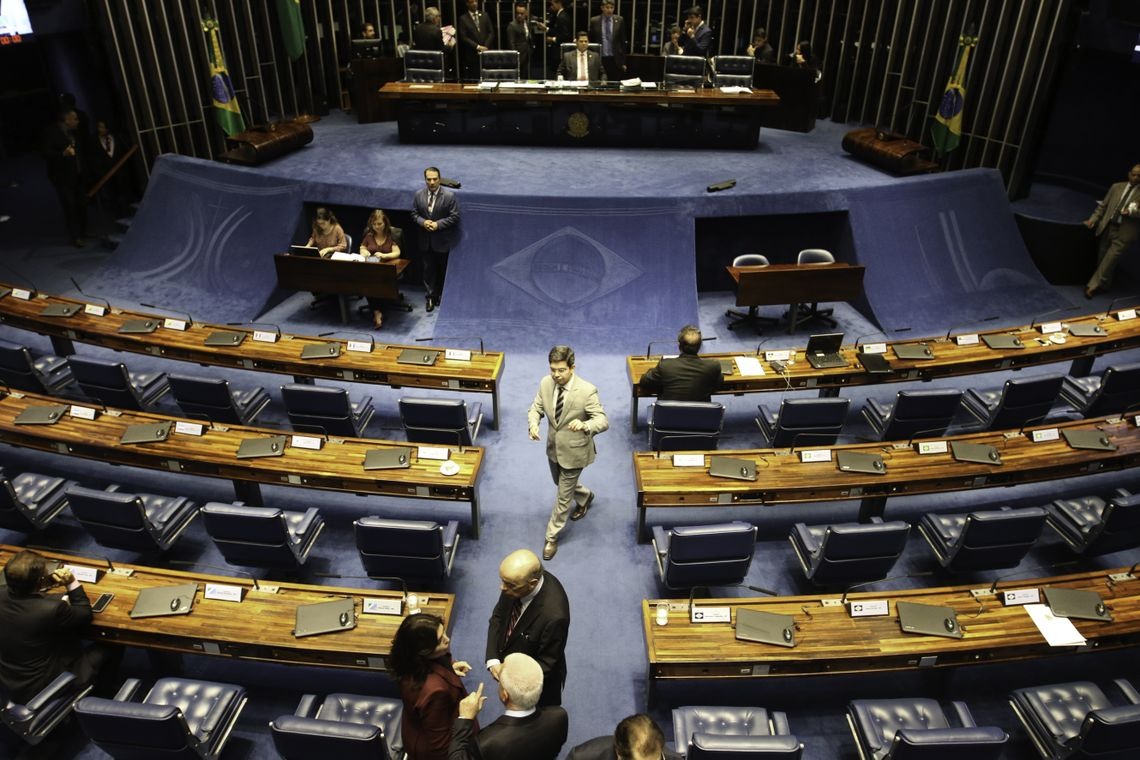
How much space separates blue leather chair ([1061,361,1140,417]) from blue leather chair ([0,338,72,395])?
9.52m

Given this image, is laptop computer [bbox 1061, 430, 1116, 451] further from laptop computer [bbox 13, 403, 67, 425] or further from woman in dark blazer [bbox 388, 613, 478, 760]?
laptop computer [bbox 13, 403, 67, 425]

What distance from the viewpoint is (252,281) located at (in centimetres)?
1012

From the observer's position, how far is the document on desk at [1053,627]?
461 cm

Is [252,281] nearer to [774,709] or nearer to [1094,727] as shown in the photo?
[774,709]

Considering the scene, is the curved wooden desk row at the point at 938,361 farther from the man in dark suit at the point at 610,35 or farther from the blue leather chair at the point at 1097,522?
the man in dark suit at the point at 610,35

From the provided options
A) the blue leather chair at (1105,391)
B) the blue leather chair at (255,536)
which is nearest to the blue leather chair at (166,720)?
the blue leather chair at (255,536)

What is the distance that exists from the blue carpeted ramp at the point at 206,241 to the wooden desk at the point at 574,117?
2.66m

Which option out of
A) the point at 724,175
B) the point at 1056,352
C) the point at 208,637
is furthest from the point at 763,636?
the point at 724,175

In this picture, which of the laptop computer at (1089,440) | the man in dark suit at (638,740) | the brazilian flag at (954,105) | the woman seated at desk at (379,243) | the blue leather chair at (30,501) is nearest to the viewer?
the man in dark suit at (638,740)

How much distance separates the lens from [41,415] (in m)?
6.54

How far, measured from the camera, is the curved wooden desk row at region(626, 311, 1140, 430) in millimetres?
7324

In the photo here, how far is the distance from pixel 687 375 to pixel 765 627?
7.82 feet

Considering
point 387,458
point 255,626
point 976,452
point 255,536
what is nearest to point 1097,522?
point 976,452

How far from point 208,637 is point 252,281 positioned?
20.9 ft
